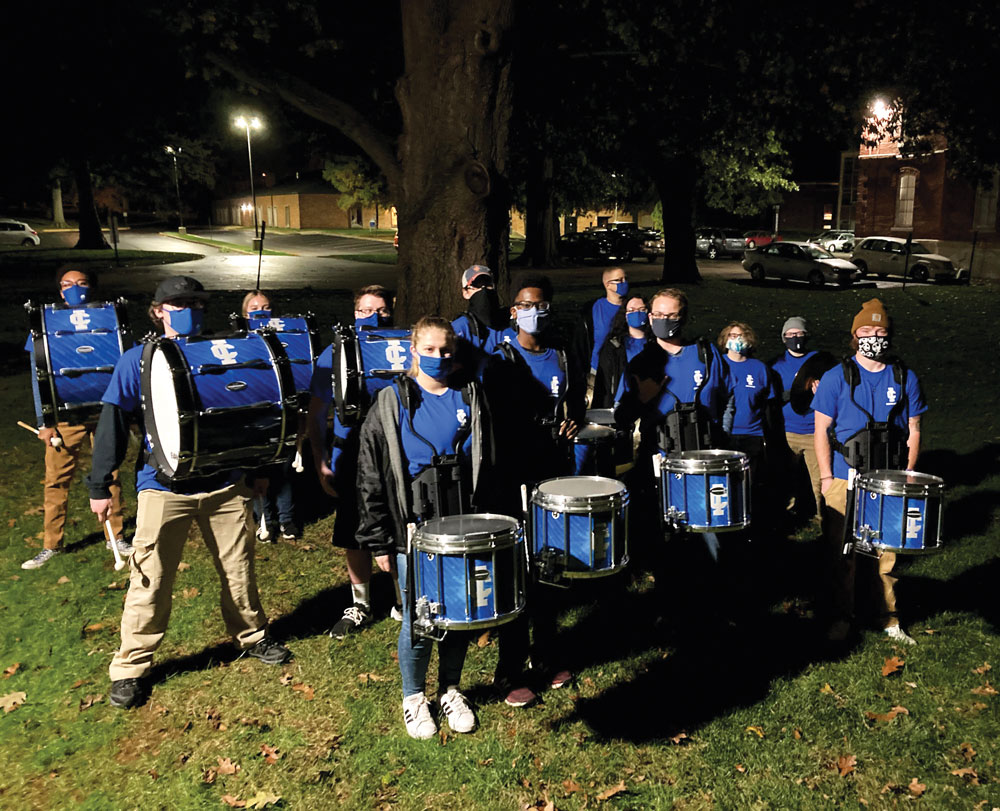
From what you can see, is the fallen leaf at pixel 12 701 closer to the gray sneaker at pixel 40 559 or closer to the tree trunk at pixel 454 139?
the gray sneaker at pixel 40 559

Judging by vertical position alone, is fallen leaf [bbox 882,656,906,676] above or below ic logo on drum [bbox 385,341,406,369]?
below

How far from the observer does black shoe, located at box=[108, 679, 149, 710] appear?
530 cm

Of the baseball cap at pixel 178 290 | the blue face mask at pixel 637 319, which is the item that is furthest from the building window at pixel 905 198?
the baseball cap at pixel 178 290

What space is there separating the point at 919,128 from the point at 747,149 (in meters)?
7.79

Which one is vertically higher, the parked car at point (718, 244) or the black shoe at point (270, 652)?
the parked car at point (718, 244)

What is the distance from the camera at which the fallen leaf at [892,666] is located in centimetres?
566

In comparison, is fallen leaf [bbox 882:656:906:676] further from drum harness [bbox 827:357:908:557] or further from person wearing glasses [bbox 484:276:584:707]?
person wearing glasses [bbox 484:276:584:707]

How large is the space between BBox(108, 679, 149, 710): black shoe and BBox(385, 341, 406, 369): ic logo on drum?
2.49 metres

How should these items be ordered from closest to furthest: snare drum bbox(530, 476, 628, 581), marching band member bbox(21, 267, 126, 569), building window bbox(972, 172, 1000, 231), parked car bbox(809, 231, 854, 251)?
snare drum bbox(530, 476, 628, 581)
marching band member bbox(21, 267, 126, 569)
building window bbox(972, 172, 1000, 231)
parked car bbox(809, 231, 854, 251)

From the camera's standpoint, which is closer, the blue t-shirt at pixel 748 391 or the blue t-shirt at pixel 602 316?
the blue t-shirt at pixel 748 391

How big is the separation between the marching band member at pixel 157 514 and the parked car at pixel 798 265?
3115 cm

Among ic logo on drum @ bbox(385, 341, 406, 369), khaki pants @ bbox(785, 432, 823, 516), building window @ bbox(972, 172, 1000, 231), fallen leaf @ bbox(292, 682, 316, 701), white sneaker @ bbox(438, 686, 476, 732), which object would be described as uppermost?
building window @ bbox(972, 172, 1000, 231)

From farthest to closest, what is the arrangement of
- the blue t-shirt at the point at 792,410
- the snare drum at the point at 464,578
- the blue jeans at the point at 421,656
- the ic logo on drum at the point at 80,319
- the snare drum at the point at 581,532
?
the blue t-shirt at the point at 792,410, the ic logo on drum at the point at 80,319, the blue jeans at the point at 421,656, the snare drum at the point at 581,532, the snare drum at the point at 464,578

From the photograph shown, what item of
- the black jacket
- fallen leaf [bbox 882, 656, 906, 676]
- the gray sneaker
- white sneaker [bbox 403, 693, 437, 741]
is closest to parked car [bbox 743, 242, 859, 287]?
fallen leaf [bbox 882, 656, 906, 676]
